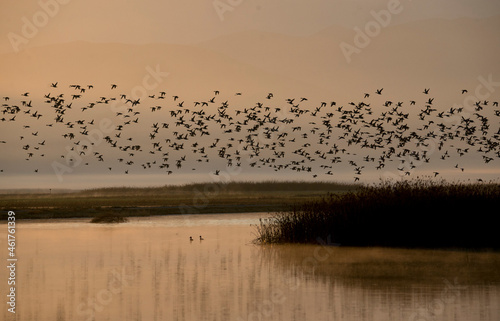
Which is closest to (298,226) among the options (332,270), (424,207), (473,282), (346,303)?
(424,207)

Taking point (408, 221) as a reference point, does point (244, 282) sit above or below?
below

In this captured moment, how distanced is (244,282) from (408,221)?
41.8 feet

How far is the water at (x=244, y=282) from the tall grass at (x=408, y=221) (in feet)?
3.77

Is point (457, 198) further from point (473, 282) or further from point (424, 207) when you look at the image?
point (473, 282)

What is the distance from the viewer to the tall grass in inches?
1435

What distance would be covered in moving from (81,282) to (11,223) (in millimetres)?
33906

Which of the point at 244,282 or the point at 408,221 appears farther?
the point at 408,221

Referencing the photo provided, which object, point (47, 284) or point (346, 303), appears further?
point (47, 284)

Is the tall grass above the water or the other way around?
above

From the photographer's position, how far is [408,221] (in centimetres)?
3666

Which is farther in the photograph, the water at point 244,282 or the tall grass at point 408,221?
the tall grass at point 408,221

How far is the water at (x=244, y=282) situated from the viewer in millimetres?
21203

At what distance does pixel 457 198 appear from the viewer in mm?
37125

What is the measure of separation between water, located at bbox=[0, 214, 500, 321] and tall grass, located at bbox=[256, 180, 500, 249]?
3.77 feet
